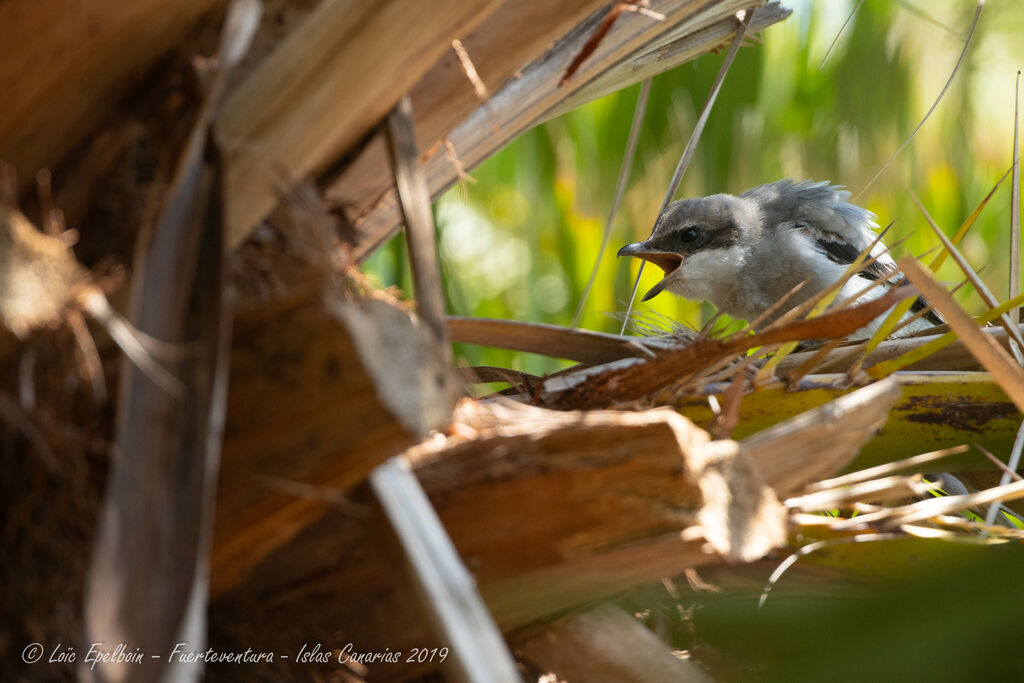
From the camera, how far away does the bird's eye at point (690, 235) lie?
3.63m

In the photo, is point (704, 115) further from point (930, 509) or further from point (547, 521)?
point (547, 521)

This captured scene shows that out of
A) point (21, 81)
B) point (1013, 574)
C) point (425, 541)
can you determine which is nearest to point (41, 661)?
point (425, 541)

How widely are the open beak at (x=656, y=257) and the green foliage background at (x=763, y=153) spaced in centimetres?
189

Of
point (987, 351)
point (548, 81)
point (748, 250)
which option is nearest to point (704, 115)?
point (548, 81)

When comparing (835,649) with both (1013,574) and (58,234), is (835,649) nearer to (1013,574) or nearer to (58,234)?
(1013,574)

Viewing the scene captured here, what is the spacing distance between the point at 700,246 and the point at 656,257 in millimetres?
168

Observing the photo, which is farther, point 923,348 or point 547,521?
point 923,348

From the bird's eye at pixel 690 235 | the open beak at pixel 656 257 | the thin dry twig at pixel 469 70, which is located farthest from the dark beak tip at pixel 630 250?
the thin dry twig at pixel 469 70

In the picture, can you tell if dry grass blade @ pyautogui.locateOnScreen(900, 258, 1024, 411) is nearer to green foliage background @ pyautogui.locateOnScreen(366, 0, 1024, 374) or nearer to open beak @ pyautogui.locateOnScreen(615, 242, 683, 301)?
open beak @ pyautogui.locateOnScreen(615, 242, 683, 301)

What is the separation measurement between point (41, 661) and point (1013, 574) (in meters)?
0.81

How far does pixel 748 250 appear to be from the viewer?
3648 millimetres

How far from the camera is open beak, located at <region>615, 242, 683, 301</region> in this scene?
356cm

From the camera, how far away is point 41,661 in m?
0.89

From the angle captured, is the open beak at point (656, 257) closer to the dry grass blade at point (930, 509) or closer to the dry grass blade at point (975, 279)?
the dry grass blade at point (975, 279)
